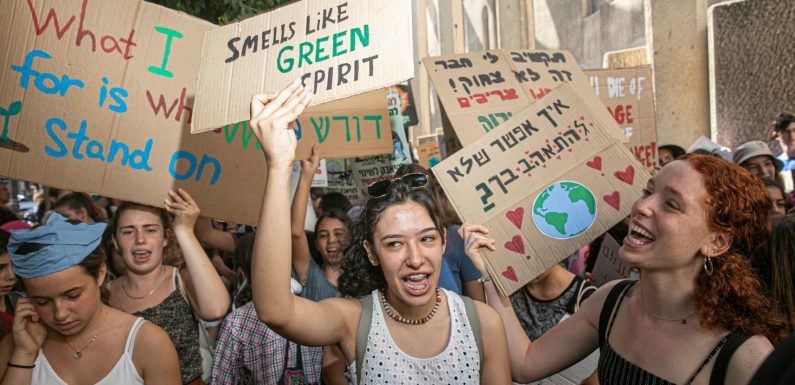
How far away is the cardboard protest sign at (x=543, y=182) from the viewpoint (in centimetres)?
281

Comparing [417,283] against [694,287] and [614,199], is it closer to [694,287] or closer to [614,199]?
[694,287]

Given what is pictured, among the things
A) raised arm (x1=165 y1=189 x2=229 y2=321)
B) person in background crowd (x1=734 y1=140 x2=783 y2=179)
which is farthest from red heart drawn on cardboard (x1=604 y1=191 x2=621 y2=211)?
person in background crowd (x1=734 y1=140 x2=783 y2=179)

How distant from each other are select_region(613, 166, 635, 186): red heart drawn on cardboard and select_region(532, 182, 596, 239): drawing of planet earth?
0.16m

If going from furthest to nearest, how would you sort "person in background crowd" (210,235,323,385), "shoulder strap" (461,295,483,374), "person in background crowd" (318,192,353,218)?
1. "person in background crowd" (318,192,353,218)
2. "person in background crowd" (210,235,323,385)
3. "shoulder strap" (461,295,483,374)

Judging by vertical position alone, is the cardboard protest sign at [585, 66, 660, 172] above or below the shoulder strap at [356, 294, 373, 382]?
above

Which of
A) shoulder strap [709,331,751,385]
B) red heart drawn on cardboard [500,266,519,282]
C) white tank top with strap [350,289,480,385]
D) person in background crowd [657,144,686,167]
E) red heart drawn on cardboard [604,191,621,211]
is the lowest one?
white tank top with strap [350,289,480,385]

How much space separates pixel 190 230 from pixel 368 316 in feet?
3.55

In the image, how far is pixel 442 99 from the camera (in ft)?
13.3

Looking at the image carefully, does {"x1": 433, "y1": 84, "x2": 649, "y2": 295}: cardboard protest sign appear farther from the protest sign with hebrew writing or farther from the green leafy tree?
the green leafy tree

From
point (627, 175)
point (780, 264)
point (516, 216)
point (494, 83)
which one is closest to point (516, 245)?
point (516, 216)

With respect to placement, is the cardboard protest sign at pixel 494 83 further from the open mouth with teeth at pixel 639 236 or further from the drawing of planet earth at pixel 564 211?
the open mouth with teeth at pixel 639 236

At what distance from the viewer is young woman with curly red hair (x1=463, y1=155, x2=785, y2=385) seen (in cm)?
180

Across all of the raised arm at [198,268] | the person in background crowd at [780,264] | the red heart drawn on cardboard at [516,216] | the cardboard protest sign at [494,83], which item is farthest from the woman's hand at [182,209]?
the person in background crowd at [780,264]

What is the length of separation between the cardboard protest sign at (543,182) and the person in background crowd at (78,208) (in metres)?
3.32
